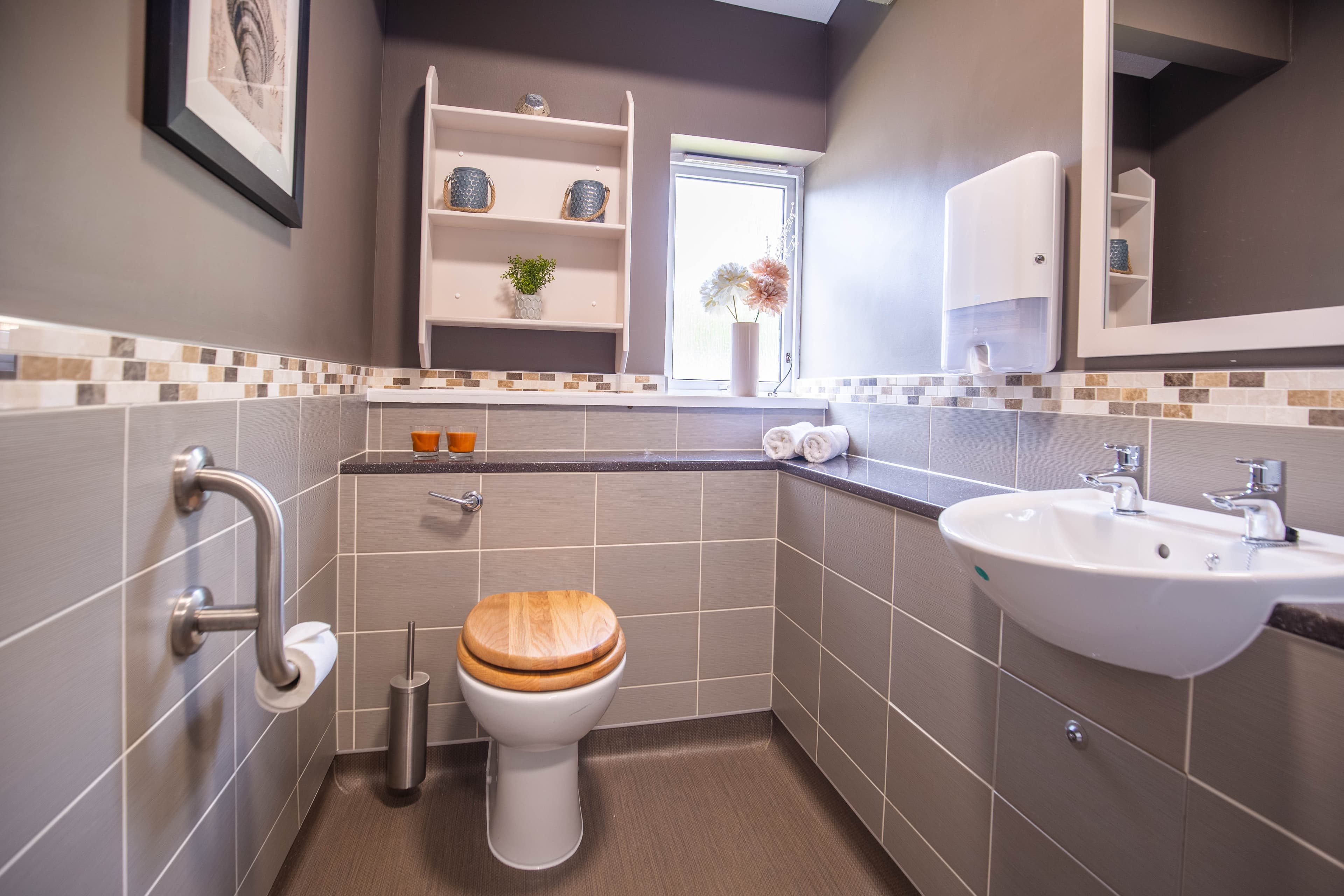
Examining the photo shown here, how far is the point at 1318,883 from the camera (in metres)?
0.62

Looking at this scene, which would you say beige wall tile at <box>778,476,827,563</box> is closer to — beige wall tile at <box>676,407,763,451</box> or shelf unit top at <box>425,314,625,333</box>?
beige wall tile at <box>676,407,763,451</box>

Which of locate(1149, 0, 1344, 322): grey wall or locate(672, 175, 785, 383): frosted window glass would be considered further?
locate(672, 175, 785, 383): frosted window glass

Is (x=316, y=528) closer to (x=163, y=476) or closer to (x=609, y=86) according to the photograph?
(x=163, y=476)

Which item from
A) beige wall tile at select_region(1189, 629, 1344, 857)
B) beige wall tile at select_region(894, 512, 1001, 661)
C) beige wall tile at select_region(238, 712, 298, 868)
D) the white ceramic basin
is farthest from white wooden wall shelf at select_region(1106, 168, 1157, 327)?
beige wall tile at select_region(238, 712, 298, 868)

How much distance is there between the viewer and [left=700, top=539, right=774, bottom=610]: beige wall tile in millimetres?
1875

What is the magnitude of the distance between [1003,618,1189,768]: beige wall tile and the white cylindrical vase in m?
1.35

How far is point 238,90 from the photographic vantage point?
3.28 feet

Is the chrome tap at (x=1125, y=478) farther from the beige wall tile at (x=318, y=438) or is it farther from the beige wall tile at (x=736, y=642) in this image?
the beige wall tile at (x=318, y=438)

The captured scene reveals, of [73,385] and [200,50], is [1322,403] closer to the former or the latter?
[73,385]

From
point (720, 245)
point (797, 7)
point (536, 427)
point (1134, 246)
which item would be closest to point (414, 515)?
point (536, 427)

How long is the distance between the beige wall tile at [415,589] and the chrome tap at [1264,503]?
5.29 feet

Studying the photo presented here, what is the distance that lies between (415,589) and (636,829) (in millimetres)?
866

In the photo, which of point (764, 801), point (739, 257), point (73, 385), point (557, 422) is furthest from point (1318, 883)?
point (739, 257)

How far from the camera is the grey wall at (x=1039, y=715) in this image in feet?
2.16
